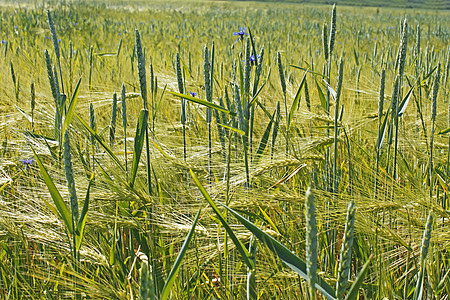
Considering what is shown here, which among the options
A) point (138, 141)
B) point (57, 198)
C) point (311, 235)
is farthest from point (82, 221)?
point (311, 235)

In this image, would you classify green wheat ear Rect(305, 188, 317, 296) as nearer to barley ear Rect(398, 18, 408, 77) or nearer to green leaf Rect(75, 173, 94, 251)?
green leaf Rect(75, 173, 94, 251)

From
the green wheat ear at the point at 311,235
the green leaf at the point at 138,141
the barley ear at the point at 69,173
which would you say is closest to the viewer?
the green wheat ear at the point at 311,235

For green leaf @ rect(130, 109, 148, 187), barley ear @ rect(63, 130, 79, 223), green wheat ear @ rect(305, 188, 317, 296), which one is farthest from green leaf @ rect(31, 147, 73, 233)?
green wheat ear @ rect(305, 188, 317, 296)

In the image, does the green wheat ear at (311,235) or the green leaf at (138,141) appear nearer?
the green wheat ear at (311,235)

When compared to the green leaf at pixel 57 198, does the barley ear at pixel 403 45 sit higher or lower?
higher

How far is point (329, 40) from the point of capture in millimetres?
1161

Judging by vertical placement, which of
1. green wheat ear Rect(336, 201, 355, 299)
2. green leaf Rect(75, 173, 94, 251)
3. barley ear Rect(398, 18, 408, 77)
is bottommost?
green leaf Rect(75, 173, 94, 251)

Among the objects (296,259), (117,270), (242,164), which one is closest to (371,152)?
(242,164)

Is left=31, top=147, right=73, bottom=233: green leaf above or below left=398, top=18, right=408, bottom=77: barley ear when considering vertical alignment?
below

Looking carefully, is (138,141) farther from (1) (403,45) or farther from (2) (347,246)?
(1) (403,45)

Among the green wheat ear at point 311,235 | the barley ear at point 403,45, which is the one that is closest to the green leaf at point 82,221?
the green wheat ear at point 311,235

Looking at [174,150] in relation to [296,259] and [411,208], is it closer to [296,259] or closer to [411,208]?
[411,208]

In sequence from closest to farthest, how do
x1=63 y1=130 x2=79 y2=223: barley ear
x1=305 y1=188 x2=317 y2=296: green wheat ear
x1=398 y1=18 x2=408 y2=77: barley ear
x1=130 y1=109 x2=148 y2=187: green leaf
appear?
x1=305 y1=188 x2=317 y2=296: green wheat ear, x1=63 y1=130 x2=79 y2=223: barley ear, x1=130 y1=109 x2=148 y2=187: green leaf, x1=398 y1=18 x2=408 y2=77: barley ear

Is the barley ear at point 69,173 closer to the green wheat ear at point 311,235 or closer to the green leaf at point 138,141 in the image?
the green leaf at point 138,141
